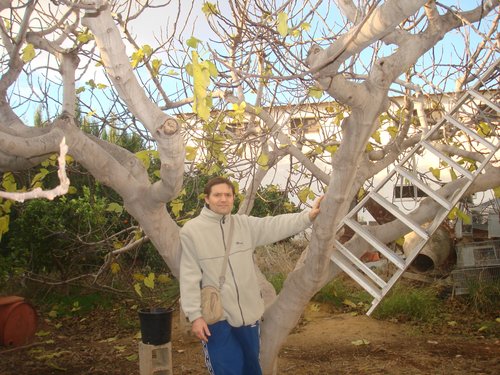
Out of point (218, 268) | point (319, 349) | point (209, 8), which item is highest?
point (209, 8)

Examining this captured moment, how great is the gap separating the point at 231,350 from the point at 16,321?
3762mm

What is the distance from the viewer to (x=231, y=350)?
11.6ft

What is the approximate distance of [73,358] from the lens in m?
6.13

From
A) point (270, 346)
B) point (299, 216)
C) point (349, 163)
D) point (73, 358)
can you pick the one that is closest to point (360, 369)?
point (270, 346)

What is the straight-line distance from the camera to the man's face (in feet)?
11.8

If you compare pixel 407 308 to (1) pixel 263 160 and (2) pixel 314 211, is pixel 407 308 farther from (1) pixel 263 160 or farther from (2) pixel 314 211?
(2) pixel 314 211

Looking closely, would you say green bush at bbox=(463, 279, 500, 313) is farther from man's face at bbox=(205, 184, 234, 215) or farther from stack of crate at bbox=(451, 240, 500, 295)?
man's face at bbox=(205, 184, 234, 215)

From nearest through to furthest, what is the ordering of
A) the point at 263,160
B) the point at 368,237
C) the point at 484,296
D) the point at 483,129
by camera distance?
1. the point at 368,237
2. the point at 263,160
3. the point at 483,129
4. the point at 484,296

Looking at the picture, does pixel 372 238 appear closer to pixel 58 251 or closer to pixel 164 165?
pixel 164 165

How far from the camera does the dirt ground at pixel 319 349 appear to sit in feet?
18.1

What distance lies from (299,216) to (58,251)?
5487 mm

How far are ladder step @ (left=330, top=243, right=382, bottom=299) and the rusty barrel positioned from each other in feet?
13.0

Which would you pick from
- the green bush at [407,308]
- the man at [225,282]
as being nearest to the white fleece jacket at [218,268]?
the man at [225,282]

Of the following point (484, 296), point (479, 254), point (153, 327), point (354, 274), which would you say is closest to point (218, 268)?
point (354, 274)
